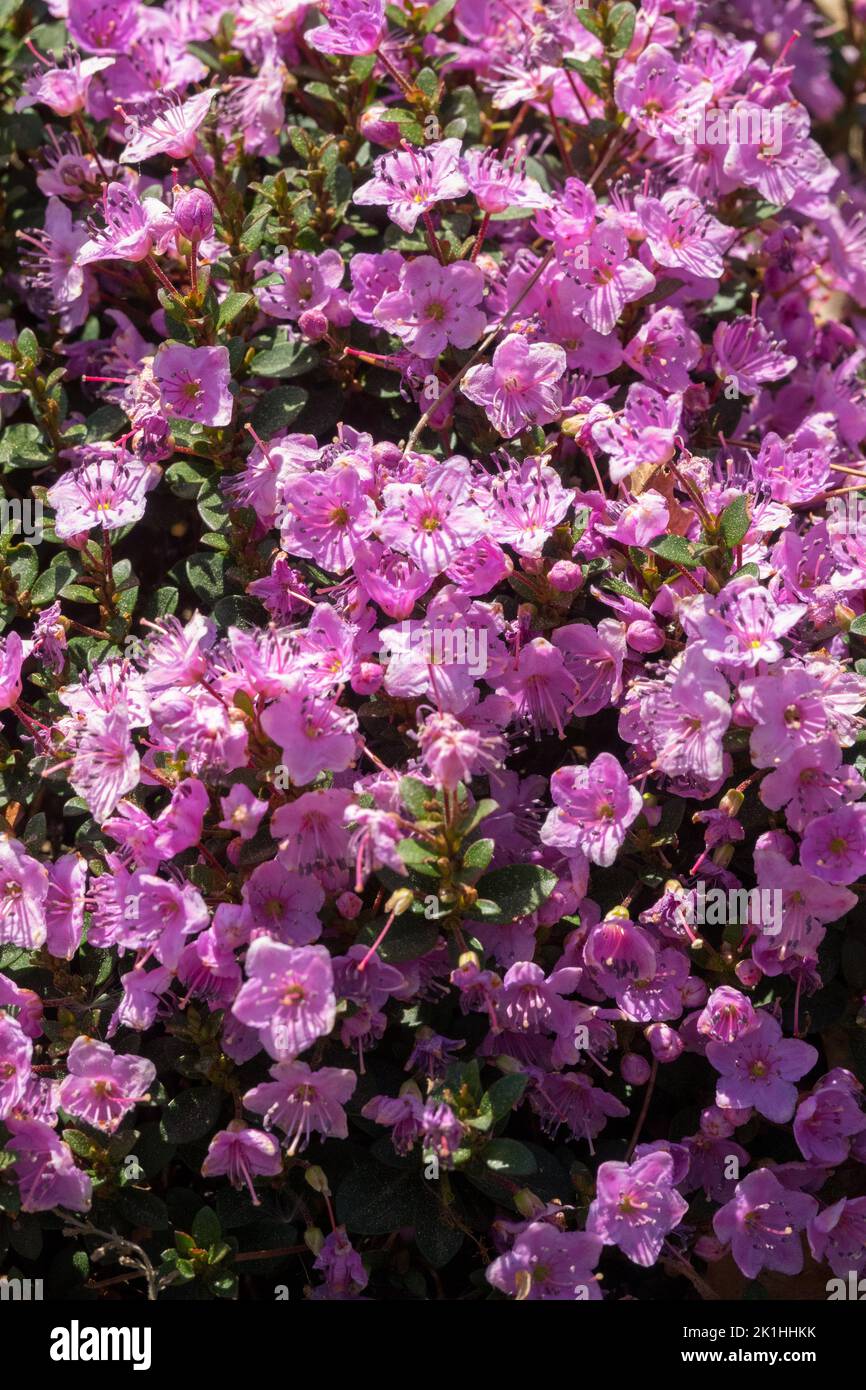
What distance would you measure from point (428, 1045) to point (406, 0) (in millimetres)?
2067

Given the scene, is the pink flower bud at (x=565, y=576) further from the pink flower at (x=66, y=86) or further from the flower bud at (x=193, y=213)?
the pink flower at (x=66, y=86)

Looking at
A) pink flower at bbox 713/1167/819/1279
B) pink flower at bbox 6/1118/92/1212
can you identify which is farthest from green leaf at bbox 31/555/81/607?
pink flower at bbox 713/1167/819/1279

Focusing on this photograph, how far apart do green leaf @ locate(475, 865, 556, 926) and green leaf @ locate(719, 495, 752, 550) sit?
63 cm

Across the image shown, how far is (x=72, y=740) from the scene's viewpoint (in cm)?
227

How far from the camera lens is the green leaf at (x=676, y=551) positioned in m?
2.24

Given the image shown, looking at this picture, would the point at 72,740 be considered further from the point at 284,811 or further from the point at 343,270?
the point at 343,270

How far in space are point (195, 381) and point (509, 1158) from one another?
1.42m

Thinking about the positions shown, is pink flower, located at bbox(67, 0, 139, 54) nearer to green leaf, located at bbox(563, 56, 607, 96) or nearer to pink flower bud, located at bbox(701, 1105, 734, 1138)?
green leaf, located at bbox(563, 56, 607, 96)

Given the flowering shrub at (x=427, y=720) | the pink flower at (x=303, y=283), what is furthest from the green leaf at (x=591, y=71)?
the pink flower at (x=303, y=283)

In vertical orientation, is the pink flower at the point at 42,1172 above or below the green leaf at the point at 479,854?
below

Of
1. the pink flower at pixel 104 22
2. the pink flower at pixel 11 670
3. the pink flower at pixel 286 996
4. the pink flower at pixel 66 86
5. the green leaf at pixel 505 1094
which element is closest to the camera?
the pink flower at pixel 286 996

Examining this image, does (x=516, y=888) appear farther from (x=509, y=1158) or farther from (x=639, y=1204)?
(x=639, y=1204)

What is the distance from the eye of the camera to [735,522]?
228cm
